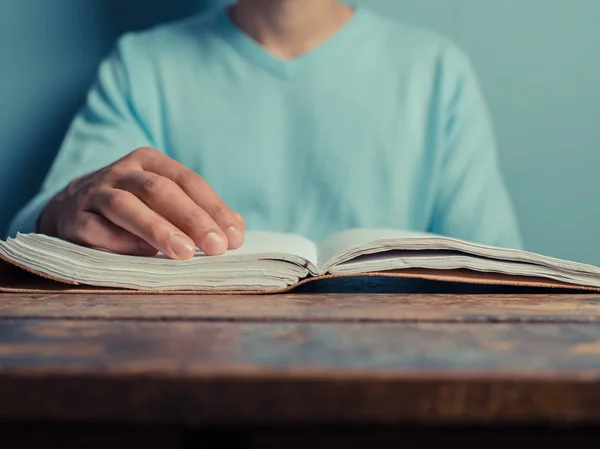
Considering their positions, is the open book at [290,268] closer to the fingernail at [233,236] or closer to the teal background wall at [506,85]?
the fingernail at [233,236]

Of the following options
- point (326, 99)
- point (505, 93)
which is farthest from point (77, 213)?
point (505, 93)

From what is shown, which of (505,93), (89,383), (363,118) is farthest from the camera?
(505,93)

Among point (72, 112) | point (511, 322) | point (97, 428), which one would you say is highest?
point (72, 112)

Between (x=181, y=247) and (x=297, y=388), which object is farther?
(x=181, y=247)

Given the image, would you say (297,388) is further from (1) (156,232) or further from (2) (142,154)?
(2) (142,154)

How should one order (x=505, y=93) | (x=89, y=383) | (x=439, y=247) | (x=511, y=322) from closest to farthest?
(x=89, y=383)
(x=511, y=322)
(x=439, y=247)
(x=505, y=93)

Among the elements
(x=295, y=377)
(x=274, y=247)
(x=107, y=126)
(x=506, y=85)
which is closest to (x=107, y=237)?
(x=274, y=247)

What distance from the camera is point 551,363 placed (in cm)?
35

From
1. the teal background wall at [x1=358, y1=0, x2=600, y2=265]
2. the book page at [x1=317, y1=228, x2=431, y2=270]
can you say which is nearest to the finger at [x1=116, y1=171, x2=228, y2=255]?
the book page at [x1=317, y1=228, x2=431, y2=270]

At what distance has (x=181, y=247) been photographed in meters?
0.60

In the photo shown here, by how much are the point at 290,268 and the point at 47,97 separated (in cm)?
94

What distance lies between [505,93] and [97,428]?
3.76ft

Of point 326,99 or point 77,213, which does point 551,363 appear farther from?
point 326,99

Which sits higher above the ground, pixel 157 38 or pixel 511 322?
pixel 157 38
